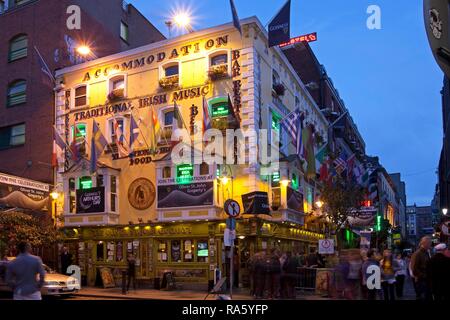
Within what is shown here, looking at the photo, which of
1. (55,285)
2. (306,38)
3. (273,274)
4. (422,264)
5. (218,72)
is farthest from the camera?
(306,38)

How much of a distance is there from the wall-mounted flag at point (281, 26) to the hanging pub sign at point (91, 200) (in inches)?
438

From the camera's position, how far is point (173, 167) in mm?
25484

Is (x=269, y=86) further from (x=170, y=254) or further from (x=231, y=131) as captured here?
(x=170, y=254)

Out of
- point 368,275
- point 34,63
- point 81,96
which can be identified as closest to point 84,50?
point 34,63

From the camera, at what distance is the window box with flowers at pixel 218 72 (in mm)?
24998

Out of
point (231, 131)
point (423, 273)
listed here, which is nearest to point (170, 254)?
point (231, 131)

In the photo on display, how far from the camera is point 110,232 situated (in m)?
27.1

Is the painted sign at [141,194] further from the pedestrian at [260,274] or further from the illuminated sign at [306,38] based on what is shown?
the illuminated sign at [306,38]

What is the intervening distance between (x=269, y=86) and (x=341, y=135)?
941 inches

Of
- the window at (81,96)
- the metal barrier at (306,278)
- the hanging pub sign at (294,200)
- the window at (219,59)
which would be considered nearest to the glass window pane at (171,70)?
the window at (219,59)

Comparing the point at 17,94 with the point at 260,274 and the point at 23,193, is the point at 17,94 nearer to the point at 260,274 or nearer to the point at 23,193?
the point at 23,193

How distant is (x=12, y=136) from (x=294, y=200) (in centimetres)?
1729

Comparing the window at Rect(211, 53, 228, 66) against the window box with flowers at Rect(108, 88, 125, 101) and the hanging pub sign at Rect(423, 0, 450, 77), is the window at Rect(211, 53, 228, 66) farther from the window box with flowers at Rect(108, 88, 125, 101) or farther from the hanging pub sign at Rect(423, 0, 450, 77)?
the hanging pub sign at Rect(423, 0, 450, 77)
